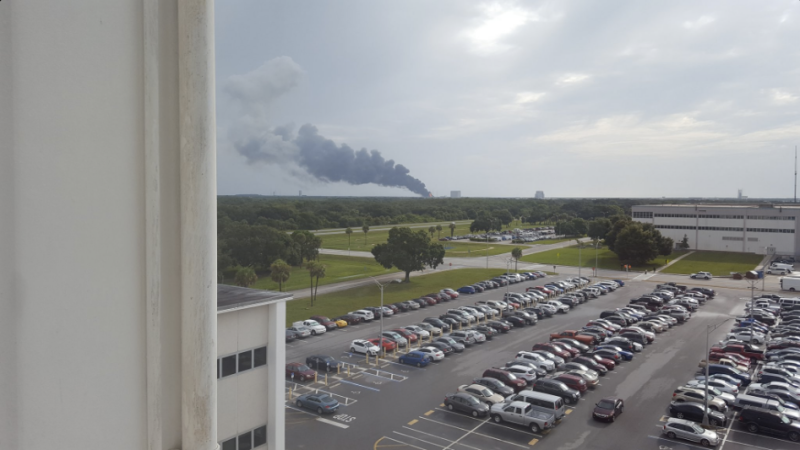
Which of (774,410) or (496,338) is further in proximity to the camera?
(496,338)

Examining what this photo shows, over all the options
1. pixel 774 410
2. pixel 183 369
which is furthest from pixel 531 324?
pixel 183 369

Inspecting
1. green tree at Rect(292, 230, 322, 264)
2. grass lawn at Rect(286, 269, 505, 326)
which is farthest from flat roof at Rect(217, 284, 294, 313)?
green tree at Rect(292, 230, 322, 264)

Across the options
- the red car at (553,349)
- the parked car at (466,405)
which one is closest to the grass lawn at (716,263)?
the red car at (553,349)

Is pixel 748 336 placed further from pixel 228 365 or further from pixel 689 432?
pixel 228 365

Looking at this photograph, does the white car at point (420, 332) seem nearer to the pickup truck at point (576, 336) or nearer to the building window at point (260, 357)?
the pickup truck at point (576, 336)

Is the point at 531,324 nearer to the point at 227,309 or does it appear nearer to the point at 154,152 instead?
the point at 227,309

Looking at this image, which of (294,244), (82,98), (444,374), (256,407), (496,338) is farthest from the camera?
(294,244)

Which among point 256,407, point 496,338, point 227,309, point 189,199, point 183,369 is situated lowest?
point 496,338
